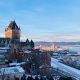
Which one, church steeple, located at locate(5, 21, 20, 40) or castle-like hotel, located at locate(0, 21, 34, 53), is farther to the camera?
church steeple, located at locate(5, 21, 20, 40)

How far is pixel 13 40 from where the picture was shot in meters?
36.5

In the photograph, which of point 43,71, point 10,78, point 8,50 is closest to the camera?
point 10,78

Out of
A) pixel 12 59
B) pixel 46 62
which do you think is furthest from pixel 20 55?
pixel 46 62

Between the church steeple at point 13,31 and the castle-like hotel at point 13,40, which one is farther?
the church steeple at point 13,31

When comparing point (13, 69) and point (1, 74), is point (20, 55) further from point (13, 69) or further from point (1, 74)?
point (1, 74)

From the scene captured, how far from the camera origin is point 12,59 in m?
25.1

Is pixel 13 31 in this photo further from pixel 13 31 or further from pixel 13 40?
pixel 13 40

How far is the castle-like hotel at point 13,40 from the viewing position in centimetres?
3472

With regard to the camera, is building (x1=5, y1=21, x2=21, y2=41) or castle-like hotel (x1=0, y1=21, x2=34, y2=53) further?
building (x1=5, y1=21, x2=21, y2=41)

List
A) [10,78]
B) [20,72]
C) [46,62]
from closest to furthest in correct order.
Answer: [10,78] → [20,72] → [46,62]

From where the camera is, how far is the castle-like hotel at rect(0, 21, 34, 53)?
34719 mm

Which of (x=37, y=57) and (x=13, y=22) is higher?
(x=13, y=22)

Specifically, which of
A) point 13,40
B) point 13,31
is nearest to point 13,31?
point 13,31

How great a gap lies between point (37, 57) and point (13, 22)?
46.8 feet
